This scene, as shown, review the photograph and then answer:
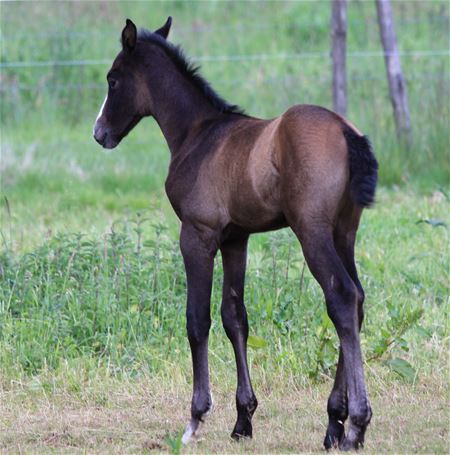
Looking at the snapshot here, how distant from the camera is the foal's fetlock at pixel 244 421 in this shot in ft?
17.3

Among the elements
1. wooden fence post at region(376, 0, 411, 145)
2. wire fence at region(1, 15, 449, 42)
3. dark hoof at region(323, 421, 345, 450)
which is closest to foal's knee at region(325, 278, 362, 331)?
dark hoof at region(323, 421, 345, 450)

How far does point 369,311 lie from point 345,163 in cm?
244

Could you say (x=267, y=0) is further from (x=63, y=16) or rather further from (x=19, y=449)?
(x=19, y=449)

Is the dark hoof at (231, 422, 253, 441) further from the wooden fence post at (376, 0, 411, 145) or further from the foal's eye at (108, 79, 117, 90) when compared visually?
the wooden fence post at (376, 0, 411, 145)

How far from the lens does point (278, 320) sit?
21.5 ft

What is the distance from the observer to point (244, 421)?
527 cm

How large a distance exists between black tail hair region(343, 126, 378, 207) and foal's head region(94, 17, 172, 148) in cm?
144

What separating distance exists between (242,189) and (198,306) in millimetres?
656

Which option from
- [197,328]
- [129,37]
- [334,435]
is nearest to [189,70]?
[129,37]

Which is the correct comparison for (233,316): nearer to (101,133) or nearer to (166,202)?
(101,133)

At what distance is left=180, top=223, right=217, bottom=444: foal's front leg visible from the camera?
5211 millimetres

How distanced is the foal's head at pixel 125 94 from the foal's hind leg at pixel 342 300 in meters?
1.49

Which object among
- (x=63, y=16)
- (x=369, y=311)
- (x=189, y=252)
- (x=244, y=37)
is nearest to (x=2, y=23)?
(x=63, y=16)

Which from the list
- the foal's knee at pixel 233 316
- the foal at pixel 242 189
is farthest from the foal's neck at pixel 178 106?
the foal's knee at pixel 233 316
